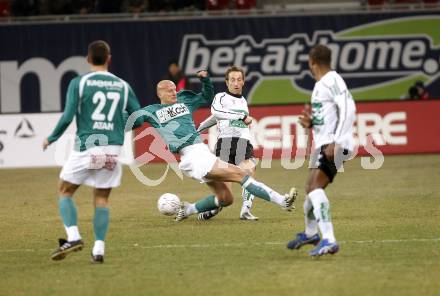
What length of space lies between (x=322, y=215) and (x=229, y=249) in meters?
1.41

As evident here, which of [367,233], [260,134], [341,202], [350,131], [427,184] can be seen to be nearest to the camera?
[350,131]

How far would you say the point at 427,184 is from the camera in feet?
53.8

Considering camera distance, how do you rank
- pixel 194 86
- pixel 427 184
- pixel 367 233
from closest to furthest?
pixel 367 233 → pixel 427 184 → pixel 194 86

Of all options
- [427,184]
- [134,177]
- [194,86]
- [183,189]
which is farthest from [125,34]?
[427,184]

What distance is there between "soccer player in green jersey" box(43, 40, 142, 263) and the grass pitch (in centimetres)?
39

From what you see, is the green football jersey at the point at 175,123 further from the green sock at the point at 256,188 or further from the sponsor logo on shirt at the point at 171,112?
the green sock at the point at 256,188

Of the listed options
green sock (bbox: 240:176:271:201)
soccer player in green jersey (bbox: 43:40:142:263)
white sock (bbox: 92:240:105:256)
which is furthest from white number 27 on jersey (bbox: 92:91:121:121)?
green sock (bbox: 240:176:271:201)

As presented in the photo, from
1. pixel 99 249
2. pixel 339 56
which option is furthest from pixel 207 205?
pixel 339 56

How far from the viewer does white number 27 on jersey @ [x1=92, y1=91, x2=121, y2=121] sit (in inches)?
362

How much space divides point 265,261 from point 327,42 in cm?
1693

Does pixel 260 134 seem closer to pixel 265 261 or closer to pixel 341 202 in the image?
pixel 341 202

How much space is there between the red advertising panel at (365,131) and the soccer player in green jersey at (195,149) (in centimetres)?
914

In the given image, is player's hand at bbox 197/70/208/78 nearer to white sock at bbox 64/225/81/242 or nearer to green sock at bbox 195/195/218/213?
green sock at bbox 195/195/218/213

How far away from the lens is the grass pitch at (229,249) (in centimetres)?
814
